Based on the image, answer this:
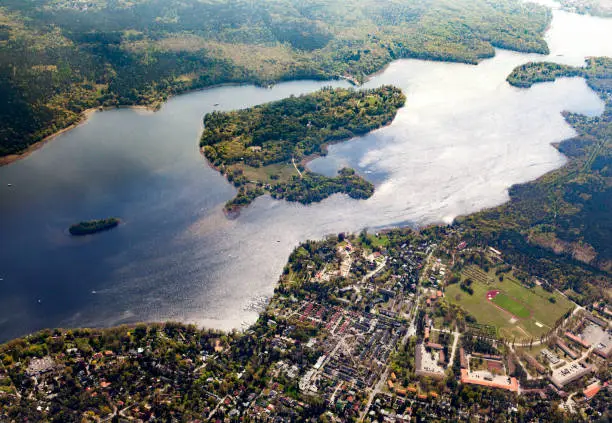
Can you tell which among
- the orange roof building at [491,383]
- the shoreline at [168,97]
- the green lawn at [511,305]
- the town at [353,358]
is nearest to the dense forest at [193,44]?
the shoreline at [168,97]

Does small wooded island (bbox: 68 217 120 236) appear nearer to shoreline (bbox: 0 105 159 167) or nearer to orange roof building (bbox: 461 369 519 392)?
shoreline (bbox: 0 105 159 167)

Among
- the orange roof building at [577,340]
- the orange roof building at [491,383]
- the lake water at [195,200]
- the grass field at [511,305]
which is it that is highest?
the lake water at [195,200]

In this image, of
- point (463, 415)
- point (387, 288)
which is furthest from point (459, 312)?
point (463, 415)

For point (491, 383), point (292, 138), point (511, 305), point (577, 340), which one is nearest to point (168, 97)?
point (292, 138)

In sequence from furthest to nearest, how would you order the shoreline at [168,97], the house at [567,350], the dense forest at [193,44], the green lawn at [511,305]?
the dense forest at [193,44] < the shoreline at [168,97] < the green lawn at [511,305] < the house at [567,350]

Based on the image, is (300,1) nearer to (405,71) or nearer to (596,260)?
(405,71)

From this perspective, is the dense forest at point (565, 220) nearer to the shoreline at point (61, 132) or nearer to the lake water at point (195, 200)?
the lake water at point (195, 200)
